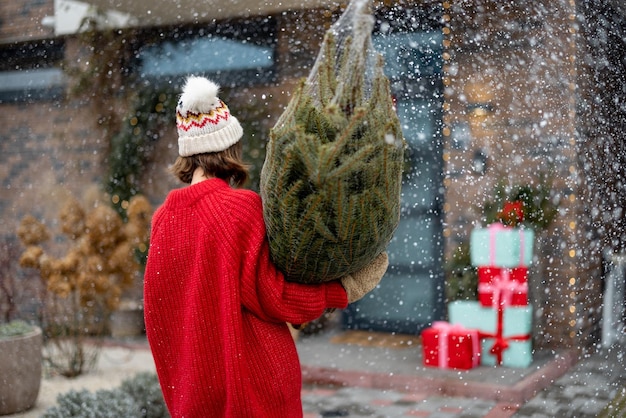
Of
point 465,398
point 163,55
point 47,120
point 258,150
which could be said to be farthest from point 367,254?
point 47,120

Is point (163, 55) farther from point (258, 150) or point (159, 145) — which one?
point (258, 150)

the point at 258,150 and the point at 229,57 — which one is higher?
the point at 229,57

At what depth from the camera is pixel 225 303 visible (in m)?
1.54

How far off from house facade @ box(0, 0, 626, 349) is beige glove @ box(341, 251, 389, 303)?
321 cm

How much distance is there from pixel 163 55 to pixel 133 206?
1433 mm

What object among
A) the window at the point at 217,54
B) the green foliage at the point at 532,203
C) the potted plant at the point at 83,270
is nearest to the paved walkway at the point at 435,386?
the potted plant at the point at 83,270

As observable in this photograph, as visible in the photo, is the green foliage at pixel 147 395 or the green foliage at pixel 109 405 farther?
the green foliage at pixel 147 395

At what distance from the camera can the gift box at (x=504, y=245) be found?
4465mm

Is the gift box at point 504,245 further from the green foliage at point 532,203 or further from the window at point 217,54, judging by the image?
the window at point 217,54

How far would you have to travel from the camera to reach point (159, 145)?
6164 millimetres

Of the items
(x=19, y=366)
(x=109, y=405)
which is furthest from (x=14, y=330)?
(x=109, y=405)

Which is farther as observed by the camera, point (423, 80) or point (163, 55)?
point (163, 55)

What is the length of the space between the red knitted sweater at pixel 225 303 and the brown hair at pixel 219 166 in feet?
0.16

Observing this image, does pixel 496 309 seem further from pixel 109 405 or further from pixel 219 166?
pixel 219 166
